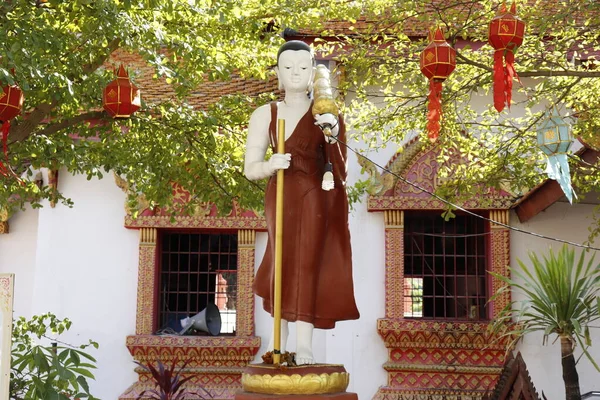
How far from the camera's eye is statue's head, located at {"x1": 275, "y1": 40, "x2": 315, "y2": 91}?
20.0ft

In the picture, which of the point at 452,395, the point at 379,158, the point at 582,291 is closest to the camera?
the point at 582,291

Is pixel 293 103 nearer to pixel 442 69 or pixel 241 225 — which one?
pixel 442 69

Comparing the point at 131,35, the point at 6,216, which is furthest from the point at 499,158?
the point at 6,216

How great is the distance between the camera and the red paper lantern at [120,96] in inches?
312

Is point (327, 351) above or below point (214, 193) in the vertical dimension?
below

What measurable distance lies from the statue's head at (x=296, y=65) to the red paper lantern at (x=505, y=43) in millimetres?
2049

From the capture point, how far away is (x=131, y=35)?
8039mm

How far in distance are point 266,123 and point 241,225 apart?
6171mm

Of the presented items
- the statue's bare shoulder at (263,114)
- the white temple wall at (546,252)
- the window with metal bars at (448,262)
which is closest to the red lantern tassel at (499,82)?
the statue's bare shoulder at (263,114)

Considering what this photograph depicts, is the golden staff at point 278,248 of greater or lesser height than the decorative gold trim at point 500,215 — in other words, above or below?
below

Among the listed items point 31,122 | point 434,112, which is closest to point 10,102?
point 31,122

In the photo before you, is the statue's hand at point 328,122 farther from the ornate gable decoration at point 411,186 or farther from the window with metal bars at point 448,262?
the window with metal bars at point 448,262

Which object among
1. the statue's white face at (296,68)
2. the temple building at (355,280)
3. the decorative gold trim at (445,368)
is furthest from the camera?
the temple building at (355,280)

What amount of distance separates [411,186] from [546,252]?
192cm
